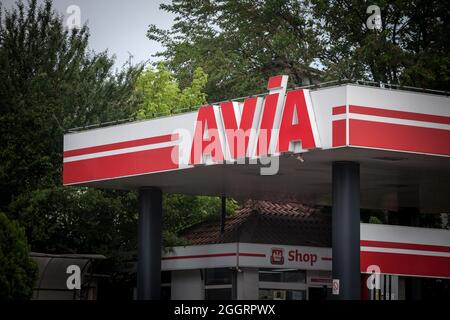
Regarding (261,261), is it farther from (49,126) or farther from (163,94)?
(163,94)

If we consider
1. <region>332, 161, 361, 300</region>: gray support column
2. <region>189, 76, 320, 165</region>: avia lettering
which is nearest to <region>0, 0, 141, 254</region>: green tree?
<region>189, 76, 320, 165</region>: avia lettering

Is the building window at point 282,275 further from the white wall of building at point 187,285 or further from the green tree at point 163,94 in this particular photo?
the green tree at point 163,94

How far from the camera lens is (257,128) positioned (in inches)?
1039

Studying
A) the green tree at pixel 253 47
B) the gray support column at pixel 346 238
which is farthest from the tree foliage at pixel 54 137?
the gray support column at pixel 346 238

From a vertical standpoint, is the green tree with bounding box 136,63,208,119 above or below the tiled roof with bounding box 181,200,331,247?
above

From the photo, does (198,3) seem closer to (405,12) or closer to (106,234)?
(405,12)

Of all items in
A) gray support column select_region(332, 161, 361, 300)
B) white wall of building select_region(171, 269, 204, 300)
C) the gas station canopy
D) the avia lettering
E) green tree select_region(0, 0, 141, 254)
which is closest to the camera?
the gas station canopy

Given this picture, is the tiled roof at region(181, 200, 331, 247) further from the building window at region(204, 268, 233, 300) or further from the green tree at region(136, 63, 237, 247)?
the building window at region(204, 268, 233, 300)

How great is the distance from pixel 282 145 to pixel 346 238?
2716 millimetres

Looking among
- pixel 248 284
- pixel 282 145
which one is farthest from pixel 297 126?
pixel 248 284

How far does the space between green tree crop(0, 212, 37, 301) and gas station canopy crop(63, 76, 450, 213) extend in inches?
147

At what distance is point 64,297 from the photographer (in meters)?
34.7

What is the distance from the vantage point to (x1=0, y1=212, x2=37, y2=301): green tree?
26.8 m

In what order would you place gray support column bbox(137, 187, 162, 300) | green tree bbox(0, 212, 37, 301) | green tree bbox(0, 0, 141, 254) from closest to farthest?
green tree bbox(0, 212, 37, 301) → gray support column bbox(137, 187, 162, 300) → green tree bbox(0, 0, 141, 254)
